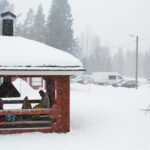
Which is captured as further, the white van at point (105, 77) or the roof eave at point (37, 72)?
the white van at point (105, 77)

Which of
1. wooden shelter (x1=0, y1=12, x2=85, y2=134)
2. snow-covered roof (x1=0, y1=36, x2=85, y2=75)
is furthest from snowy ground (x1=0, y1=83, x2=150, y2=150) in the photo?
snow-covered roof (x1=0, y1=36, x2=85, y2=75)

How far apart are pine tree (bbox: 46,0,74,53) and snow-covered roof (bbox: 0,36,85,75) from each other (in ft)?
120

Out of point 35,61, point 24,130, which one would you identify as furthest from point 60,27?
point 24,130

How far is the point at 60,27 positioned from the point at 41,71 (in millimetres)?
40032

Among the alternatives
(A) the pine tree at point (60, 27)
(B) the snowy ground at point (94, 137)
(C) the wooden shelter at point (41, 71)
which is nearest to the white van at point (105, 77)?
(A) the pine tree at point (60, 27)

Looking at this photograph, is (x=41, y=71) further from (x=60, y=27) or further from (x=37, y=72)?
(x=60, y=27)

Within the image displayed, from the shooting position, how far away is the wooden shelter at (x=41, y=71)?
9.45 metres

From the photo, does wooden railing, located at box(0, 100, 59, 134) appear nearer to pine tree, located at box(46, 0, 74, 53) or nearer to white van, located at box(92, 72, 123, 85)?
pine tree, located at box(46, 0, 74, 53)

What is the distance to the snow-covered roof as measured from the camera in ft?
30.8

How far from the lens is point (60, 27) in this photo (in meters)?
48.6

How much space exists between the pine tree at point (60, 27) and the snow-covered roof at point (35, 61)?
120ft

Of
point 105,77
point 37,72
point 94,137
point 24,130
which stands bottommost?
point 94,137

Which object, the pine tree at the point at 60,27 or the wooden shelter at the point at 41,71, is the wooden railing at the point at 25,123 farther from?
the pine tree at the point at 60,27

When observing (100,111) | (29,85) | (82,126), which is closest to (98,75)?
(29,85)
